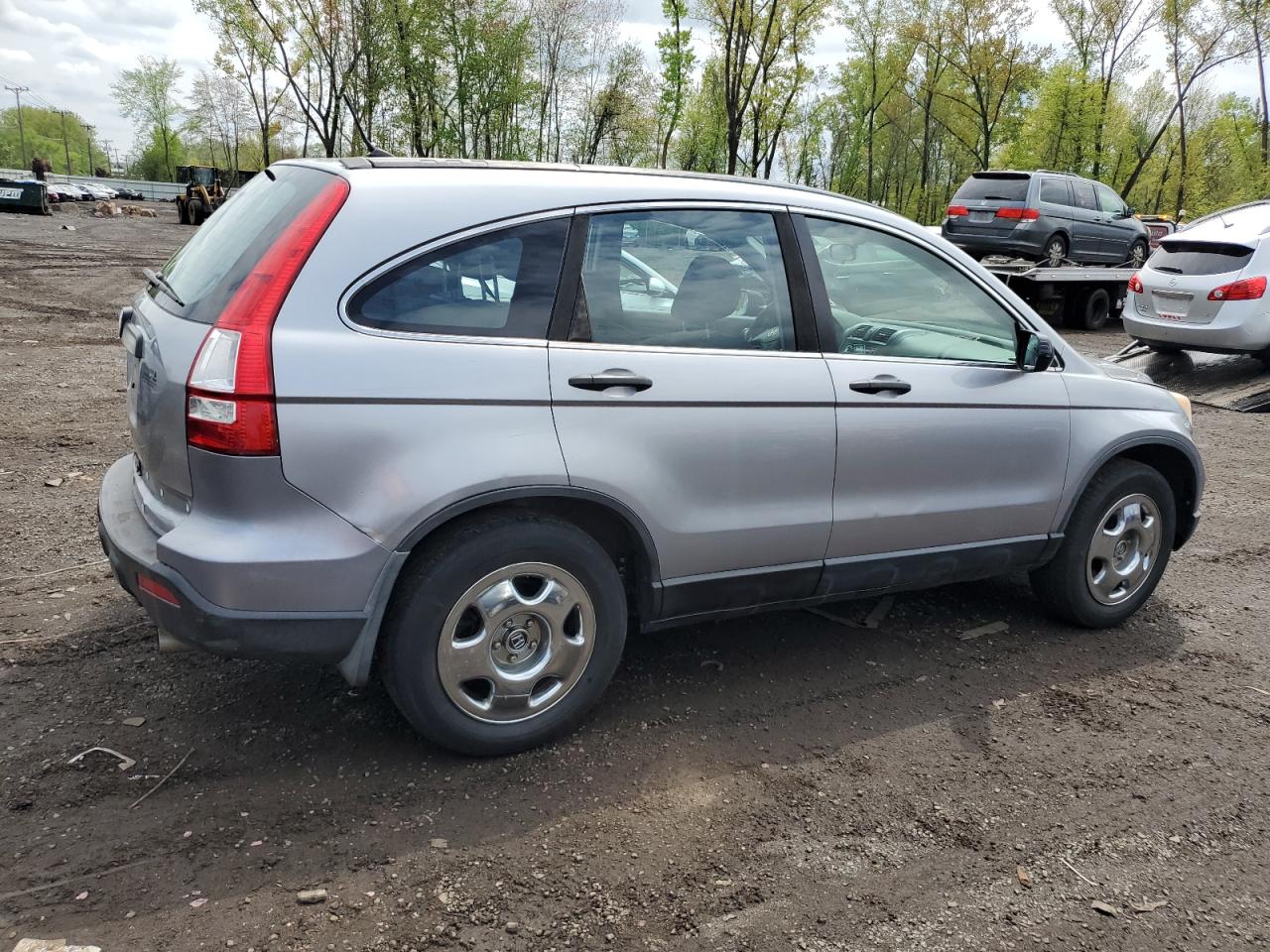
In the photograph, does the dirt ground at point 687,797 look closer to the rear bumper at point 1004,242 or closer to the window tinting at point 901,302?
the window tinting at point 901,302

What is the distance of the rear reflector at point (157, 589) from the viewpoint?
9.29 feet

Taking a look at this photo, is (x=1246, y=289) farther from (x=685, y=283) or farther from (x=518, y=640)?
(x=518, y=640)

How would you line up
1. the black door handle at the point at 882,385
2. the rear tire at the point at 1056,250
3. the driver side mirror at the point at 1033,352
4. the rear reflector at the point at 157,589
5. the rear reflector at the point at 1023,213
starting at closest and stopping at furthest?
the rear reflector at the point at 157,589 → the black door handle at the point at 882,385 → the driver side mirror at the point at 1033,352 → the rear reflector at the point at 1023,213 → the rear tire at the point at 1056,250

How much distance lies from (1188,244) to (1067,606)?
8507 millimetres

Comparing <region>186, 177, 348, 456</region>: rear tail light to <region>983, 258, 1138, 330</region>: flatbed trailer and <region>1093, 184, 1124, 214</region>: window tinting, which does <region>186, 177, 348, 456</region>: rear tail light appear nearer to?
<region>983, 258, 1138, 330</region>: flatbed trailer

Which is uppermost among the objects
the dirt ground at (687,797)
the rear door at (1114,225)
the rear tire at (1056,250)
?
the rear door at (1114,225)

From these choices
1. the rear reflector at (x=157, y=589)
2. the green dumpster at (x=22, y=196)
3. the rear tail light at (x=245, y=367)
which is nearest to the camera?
the rear tail light at (x=245, y=367)

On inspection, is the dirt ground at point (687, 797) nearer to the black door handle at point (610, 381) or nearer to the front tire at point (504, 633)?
the front tire at point (504, 633)

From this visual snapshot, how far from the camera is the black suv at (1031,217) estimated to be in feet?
56.3

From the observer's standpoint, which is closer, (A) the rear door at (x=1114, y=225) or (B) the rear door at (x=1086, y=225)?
(B) the rear door at (x=1086, y=225)

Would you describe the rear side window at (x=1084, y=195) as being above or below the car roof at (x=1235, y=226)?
above

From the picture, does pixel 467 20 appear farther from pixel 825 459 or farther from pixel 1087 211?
pixel 825 459

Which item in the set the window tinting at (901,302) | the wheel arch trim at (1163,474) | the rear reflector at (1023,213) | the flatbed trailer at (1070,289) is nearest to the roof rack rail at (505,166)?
the window tinting at (901,302)

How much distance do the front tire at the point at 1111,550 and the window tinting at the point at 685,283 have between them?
5.89 ft
